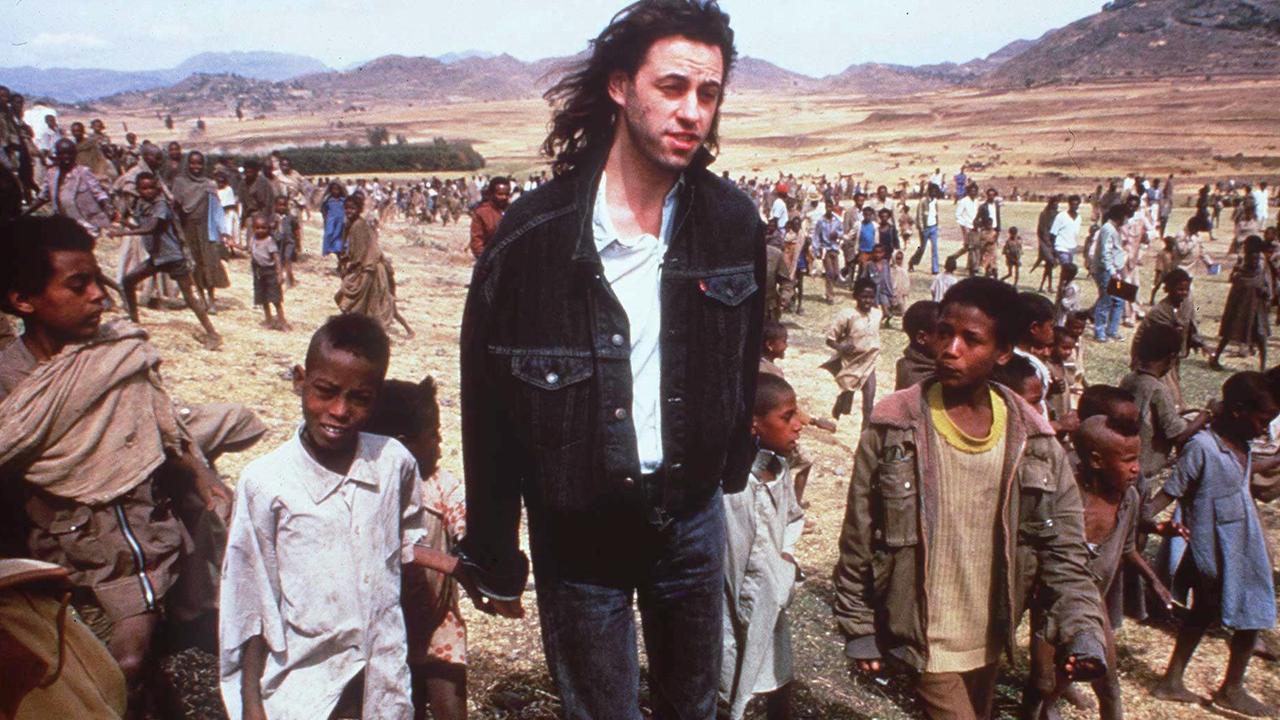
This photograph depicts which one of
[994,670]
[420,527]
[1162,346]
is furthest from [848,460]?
[420,527]

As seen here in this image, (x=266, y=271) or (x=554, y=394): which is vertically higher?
(x=554, y=394)

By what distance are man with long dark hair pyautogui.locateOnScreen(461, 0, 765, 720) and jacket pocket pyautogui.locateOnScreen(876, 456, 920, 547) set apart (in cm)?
73

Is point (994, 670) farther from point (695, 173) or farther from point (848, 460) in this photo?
point (848, 460)

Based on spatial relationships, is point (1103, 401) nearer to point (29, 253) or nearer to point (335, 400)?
point (335, 400)

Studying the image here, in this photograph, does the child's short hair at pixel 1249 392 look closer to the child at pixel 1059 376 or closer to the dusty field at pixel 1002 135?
the child at pixel 1059 376

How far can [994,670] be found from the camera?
9.66 ft

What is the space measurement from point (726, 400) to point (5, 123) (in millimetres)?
12501

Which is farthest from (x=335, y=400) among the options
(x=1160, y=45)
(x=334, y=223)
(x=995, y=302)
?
(x=1160, y=45)

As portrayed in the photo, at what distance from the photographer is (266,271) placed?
10062mm

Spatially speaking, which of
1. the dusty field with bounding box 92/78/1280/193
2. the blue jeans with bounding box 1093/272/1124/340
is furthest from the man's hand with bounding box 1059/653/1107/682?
the dusty field with bounding box 92/78/1280/193

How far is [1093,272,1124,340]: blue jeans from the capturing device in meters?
13.1

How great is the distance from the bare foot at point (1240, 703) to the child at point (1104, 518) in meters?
1.01

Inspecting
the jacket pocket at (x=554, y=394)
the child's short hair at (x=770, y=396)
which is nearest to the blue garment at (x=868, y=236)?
the child's short hair at (x=770, y=396)

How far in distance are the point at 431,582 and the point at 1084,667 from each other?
6.27 ft
